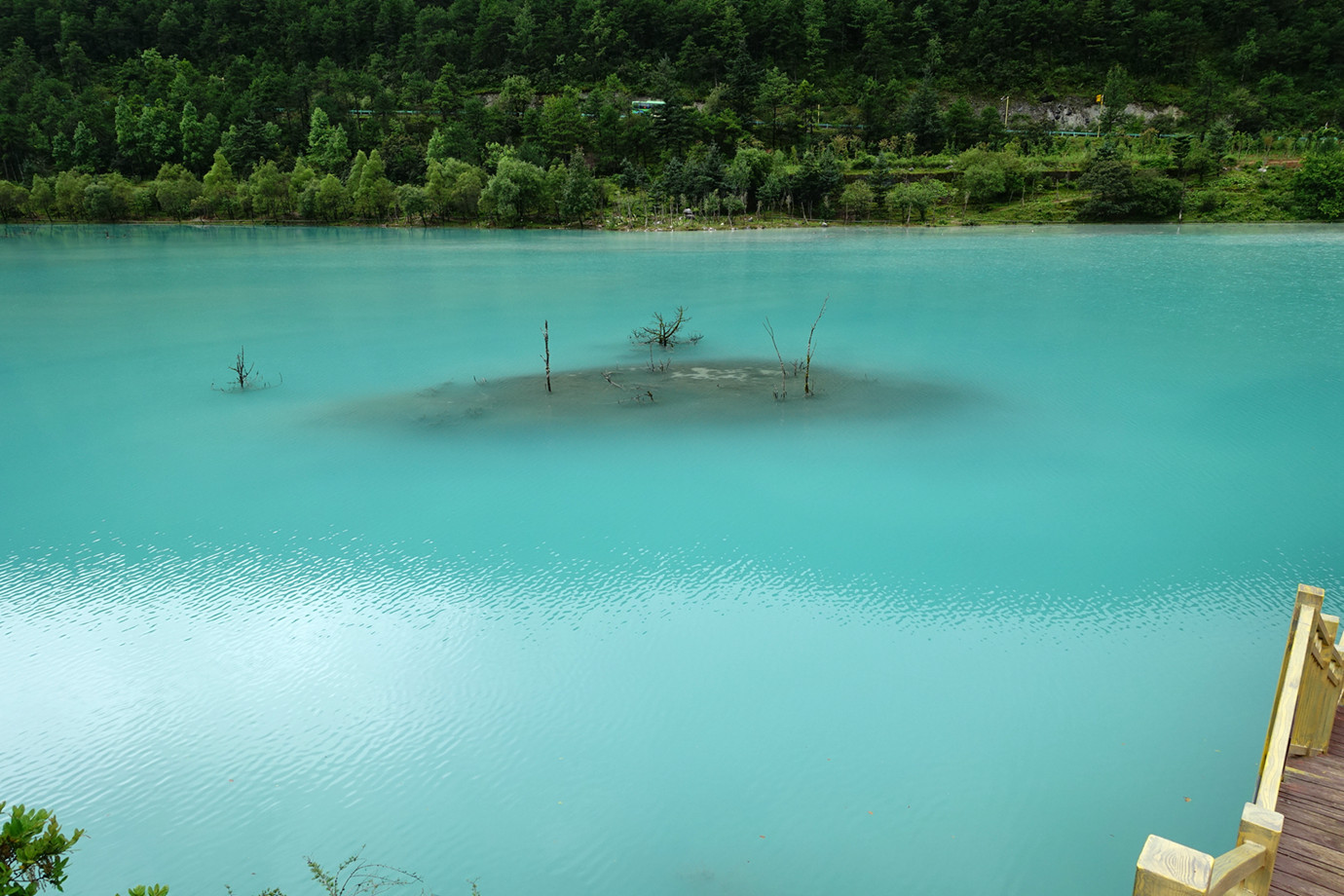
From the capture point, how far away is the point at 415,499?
36.3ft

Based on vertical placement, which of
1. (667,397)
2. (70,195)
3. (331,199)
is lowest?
(667,397)

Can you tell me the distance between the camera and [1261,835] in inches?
95.5

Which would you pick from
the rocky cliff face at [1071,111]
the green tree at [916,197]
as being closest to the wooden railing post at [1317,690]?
the green tree at [916,197]

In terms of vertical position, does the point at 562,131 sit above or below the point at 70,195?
above

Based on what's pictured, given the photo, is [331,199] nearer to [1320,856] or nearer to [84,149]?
[84,149]

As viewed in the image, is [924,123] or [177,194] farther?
[924,123]

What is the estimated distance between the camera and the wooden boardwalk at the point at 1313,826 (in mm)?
3066

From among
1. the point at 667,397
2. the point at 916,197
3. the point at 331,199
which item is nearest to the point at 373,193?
the point at 331,199

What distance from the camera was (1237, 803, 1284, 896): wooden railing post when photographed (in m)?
2.39

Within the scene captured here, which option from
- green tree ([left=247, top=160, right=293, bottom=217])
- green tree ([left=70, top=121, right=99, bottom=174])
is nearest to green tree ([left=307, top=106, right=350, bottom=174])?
green tree ([left=247, top=160, right=293, bottom=217])

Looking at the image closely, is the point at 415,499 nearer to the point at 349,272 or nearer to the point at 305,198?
the point at 349,272

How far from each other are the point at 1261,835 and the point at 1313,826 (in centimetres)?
149

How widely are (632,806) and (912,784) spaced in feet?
6.49

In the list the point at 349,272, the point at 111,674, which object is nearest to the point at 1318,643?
the point at 111,674
